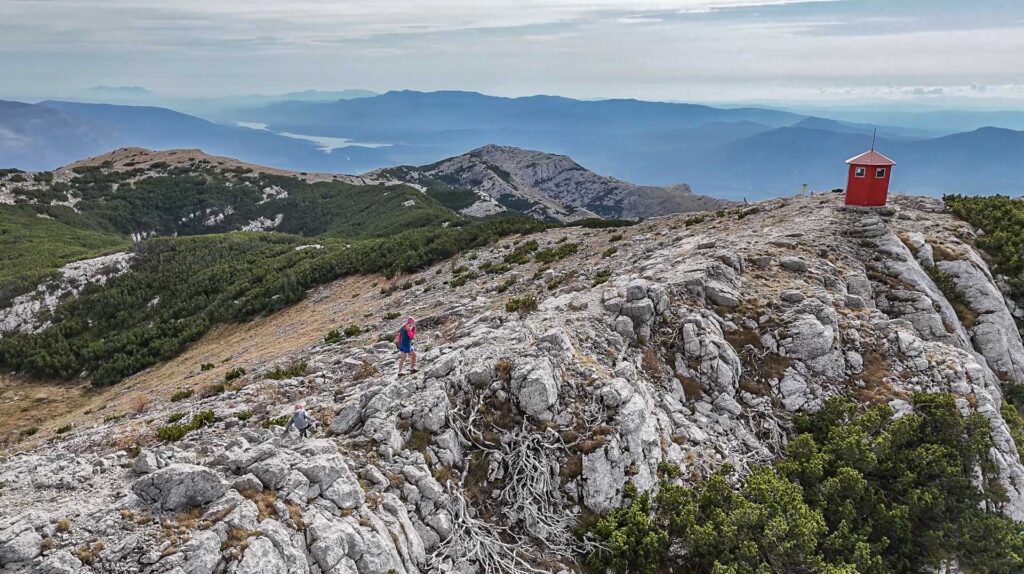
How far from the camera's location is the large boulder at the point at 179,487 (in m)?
10.1

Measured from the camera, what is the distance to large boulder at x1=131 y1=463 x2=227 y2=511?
33.3 ft

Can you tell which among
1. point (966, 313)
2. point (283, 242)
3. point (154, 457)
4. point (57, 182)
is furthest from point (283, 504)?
point (57, 182)

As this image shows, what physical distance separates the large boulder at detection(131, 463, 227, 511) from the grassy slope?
5111 centimetres

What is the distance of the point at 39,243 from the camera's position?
68.6m

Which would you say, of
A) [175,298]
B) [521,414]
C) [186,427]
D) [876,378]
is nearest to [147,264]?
[175,298]

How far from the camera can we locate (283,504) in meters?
10.5

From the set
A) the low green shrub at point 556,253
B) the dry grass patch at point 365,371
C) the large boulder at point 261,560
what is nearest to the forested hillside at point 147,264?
the low green shrub at point 556,253

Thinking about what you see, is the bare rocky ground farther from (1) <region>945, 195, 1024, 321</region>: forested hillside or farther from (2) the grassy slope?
(2) the grassy slope

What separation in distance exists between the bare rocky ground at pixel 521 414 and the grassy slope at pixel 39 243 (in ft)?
136

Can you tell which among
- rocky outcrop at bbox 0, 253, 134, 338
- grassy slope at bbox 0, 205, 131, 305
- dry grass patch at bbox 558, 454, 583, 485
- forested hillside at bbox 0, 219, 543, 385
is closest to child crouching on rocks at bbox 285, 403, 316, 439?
dry grass patch at bbox 558, 454, 583, 485

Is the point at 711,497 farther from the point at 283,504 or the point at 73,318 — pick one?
the point at 73,318

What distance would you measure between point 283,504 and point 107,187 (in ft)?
437

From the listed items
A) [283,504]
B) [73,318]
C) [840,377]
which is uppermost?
[283,504]

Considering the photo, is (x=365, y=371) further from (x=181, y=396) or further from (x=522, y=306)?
(x=181, y=396)
